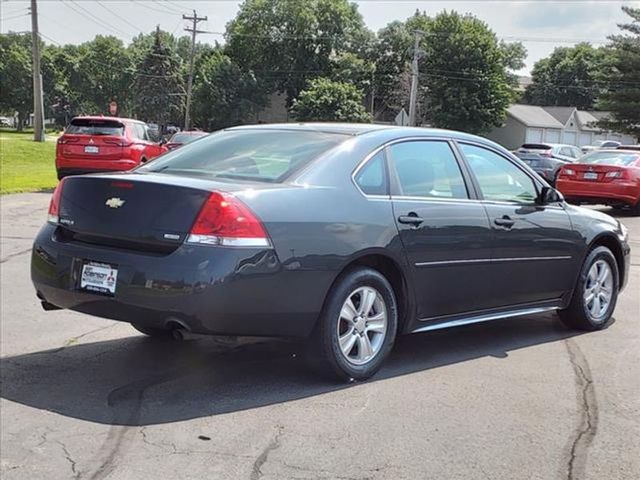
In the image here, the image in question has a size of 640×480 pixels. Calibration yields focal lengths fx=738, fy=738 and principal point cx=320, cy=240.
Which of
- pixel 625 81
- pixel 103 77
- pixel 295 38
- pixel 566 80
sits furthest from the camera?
pixel 103 77

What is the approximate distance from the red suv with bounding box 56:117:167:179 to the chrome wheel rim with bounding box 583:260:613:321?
1186 cm

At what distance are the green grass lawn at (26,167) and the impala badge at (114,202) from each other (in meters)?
13.1

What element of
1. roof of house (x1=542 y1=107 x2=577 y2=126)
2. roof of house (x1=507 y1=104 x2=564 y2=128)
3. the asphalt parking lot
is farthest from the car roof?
roof of house (x1=542 y1=107 x2=577 y2=126)

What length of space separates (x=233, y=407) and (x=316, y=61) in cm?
7988

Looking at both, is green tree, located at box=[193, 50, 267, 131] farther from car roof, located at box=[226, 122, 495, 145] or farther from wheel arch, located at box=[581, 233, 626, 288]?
car roof, located at box=[226, 122, 495, 145]

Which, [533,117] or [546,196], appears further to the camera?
[533,117]

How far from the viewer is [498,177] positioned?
560 cm

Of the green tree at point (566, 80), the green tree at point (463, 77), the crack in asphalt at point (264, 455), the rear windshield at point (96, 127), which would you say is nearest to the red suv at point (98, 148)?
the rear windshield at point (96, 127)

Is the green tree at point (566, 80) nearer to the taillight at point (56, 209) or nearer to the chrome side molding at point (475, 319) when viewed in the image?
the chrome side molding at point (475, 319)

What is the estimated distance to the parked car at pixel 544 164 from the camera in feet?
78.3

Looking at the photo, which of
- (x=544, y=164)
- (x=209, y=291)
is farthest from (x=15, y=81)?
(x=209, y=291)

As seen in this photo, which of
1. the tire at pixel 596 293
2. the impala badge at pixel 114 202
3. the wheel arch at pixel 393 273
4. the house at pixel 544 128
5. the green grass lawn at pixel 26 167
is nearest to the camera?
the impala badge at pixel 114 202

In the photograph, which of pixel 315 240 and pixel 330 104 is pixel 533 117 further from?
pixel 315 240

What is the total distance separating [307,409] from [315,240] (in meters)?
0.95
